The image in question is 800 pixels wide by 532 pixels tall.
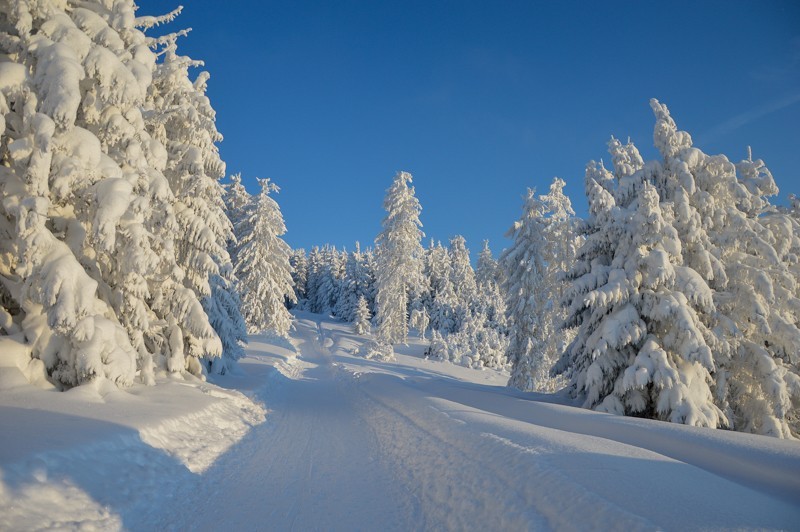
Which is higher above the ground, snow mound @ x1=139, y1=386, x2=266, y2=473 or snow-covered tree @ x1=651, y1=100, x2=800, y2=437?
snow-covered tree @ x1=651, y1=100, x2=800, y2=437

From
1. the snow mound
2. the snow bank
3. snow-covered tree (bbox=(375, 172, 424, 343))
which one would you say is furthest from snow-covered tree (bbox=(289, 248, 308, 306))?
the snow bank

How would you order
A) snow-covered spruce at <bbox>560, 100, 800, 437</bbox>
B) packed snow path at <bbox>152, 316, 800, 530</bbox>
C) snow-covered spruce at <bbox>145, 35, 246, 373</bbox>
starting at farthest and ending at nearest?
snow-covered spruce at <bbox>145, 35, 246, 373</bbox> → snow-covered spruce at <bbox>560, 100, 800, 437</bbox> → packed snow path at <bbox>152, 316, 800, 530</bbox>

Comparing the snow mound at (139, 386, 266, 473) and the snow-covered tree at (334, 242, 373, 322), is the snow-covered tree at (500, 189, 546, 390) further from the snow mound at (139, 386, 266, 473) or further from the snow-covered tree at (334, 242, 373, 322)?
the snow-covered tree at (334, 242, 373, 322)

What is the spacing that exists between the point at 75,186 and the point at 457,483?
34.7 ft

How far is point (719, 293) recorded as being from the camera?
14469 millimetres

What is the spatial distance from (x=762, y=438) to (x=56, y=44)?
58.8ft

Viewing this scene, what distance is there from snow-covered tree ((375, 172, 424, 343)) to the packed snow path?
26.2 metres

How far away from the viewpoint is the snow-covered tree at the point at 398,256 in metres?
38.2

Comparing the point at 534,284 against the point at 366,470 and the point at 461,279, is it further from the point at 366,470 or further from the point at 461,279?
the point at 461,279

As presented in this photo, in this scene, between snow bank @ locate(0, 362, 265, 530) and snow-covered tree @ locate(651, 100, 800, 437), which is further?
snow-covered tree @ locate(651, 100, 800, 437)

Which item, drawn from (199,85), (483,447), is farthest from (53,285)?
(199,85)

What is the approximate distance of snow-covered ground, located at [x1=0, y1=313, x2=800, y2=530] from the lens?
486cm

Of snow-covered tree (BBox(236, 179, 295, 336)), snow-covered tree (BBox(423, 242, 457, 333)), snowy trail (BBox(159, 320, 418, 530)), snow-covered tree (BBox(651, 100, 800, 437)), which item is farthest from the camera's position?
snow-covered tree (BBox(423, 242, 457, 333))

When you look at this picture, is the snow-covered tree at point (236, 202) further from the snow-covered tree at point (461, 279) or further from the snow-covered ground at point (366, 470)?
the snow-covered tree at point (461, 279)
